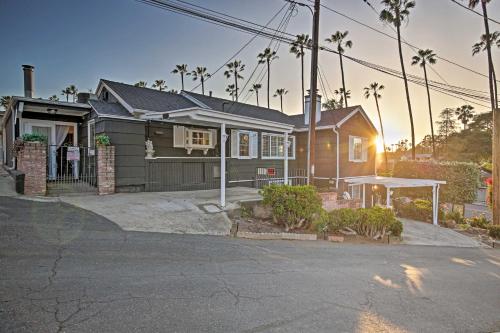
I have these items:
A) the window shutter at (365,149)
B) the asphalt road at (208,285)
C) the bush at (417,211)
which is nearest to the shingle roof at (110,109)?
the asphalt road at (208,285)

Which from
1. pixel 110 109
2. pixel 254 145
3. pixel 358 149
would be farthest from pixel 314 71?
pixel 358 149

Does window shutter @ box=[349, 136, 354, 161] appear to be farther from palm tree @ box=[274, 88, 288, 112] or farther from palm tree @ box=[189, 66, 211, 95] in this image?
palm tree @ box=[274, 88, 288, 112]

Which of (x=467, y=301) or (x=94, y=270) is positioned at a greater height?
(x=94, y=270)

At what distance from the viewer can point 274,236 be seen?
7344 mm

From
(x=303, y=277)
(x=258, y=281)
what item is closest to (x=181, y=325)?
(x=258, y=281)

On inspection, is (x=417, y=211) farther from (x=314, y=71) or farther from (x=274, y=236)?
(x=274, y=236)

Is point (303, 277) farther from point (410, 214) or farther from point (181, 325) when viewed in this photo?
point (410, 214)

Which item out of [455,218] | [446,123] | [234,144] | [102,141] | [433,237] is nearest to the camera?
[102,141]

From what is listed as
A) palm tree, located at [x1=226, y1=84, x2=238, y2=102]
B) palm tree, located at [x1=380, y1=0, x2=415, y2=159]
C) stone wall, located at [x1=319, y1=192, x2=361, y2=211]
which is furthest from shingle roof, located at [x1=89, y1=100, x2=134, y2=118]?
palm tree, located at [x1=226, y1=84, x2=238, y2=102]

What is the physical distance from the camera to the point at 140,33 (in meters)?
12.1

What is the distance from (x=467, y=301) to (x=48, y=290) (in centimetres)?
580

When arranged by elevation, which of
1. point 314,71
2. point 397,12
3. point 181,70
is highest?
point 181,70

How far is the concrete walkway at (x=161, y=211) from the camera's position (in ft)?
22.2

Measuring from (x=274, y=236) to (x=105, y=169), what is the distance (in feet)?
19.9
